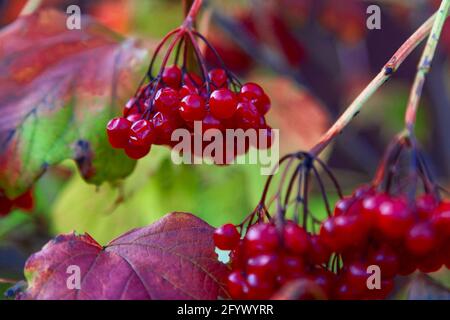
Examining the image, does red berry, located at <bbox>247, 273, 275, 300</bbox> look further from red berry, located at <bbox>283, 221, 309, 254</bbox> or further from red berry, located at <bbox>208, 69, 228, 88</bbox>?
red berry, located at <bbox>208, 69, 228, 88</bbox>

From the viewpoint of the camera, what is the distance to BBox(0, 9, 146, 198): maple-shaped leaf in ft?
2.60

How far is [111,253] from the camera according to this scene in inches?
24.7

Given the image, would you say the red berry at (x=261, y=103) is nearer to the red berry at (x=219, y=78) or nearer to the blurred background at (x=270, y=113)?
the red berry at (x=219, y=78)

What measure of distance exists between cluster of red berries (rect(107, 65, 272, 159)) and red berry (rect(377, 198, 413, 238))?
16cm

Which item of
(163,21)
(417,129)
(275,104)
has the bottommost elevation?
(417,129)

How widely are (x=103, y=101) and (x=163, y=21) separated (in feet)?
2.08

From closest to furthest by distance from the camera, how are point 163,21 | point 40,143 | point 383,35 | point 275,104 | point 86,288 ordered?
point 86,288, point 40,143, point 275,104, point 163,21, point 383,35

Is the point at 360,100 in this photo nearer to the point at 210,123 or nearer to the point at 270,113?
the point at 210,123

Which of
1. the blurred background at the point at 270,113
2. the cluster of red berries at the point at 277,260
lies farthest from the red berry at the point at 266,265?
the blurred background at the point at 270,113

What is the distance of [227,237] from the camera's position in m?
0.57

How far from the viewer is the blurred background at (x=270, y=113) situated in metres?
1.10

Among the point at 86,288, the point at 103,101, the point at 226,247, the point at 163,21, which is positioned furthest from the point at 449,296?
the point at 163,21

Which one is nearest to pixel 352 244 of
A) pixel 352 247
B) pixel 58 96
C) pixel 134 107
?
pixel 352 247
